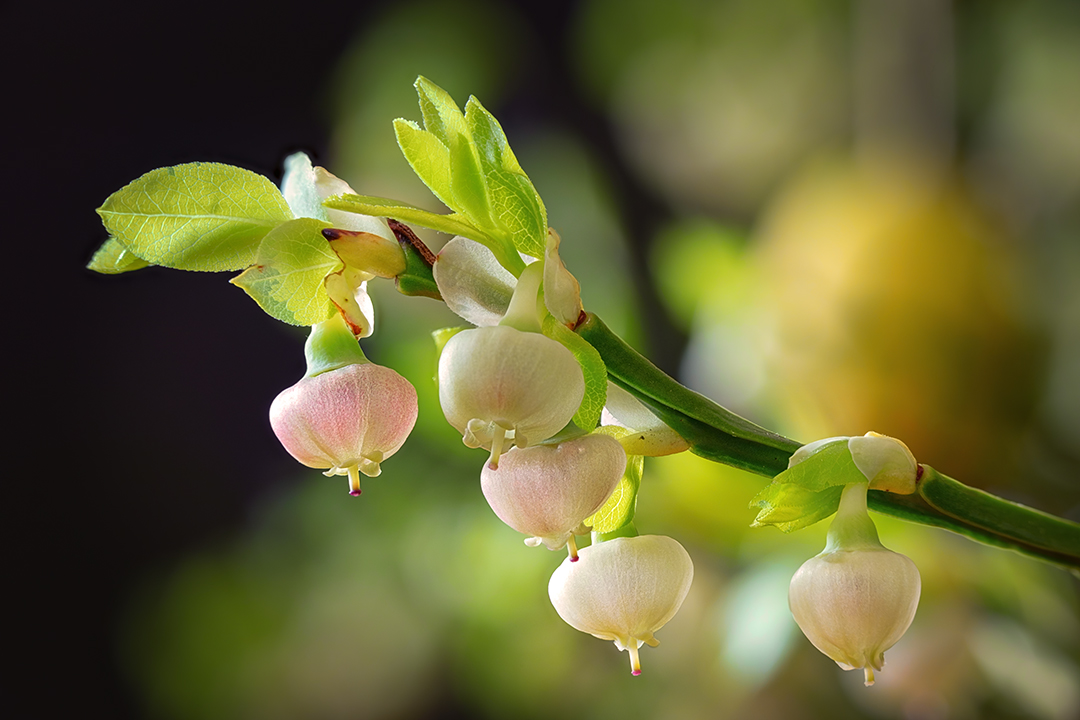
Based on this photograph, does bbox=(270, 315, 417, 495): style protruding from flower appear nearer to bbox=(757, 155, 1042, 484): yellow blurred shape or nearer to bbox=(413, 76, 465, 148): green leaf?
bbox=(413, 76, 465, 148): green leaf

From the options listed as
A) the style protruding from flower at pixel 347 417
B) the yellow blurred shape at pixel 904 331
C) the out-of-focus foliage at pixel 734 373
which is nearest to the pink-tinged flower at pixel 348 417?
the style protruding from flower at pixel 347 417

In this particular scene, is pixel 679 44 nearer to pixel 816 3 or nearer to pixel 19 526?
pixel 816 3

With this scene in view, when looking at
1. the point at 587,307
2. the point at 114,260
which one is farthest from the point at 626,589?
the point at 587,307

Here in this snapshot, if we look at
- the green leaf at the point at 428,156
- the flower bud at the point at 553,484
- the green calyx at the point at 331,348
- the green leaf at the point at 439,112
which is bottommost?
the flower bud at the point at 553,484

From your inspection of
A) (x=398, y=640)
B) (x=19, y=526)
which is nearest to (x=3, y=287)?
(x=19, y=526)

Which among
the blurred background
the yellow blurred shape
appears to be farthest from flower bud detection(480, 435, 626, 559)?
the yellow blurred shape

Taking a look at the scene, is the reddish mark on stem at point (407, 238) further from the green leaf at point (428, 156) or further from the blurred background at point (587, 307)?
the blurred background at point (587, 307)
